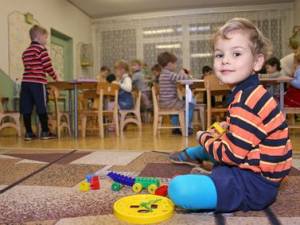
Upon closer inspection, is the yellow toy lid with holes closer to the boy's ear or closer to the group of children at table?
the group of children at table

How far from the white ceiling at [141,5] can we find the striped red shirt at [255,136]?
6182 mm

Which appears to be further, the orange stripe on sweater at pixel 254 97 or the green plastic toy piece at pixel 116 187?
the green plastic toy piece at pixel 116 187

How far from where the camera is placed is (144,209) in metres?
1.04

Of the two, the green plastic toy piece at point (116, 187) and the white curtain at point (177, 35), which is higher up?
the white curtain at point (177, 35)

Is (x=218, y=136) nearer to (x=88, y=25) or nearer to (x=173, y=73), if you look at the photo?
(x=173, y=73)

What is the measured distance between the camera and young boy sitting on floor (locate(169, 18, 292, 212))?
1000 millimetres

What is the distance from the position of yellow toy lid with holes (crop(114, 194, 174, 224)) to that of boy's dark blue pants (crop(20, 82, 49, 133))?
2.58 m

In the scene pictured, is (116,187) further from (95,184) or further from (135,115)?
(135,115)

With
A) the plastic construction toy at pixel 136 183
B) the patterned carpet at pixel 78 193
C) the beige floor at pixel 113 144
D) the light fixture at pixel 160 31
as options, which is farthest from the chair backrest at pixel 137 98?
the light fixture at pixel 160 31

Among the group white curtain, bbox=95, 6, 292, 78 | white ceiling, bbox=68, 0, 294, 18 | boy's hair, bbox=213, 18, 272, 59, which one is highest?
white ceiling, bbox=68, 0, 294, 18

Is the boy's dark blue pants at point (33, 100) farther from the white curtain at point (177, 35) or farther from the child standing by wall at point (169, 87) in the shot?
the white curtain at point (177, 35)

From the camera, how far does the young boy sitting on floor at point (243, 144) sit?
100 cm

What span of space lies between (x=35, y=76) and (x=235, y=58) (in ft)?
9.09

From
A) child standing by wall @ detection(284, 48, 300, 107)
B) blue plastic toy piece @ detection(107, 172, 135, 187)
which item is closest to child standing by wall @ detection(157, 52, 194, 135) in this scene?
child standing by wall @ detection(284, 48, 300, 107)
